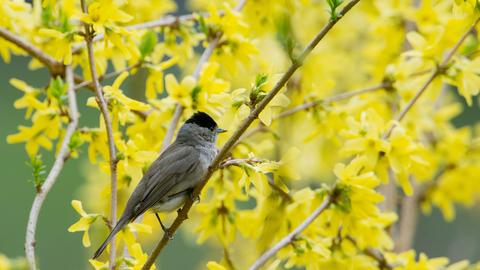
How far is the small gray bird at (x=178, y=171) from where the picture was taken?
2.41m

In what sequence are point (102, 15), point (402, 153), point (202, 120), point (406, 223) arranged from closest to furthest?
point (102, 15)
point (402, 153)
point (202, 120)
point (406, 223)

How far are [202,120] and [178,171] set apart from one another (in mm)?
189

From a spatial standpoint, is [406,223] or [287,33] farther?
[406,223]

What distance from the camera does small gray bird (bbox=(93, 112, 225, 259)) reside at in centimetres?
241

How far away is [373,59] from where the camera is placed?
3689 millimetres

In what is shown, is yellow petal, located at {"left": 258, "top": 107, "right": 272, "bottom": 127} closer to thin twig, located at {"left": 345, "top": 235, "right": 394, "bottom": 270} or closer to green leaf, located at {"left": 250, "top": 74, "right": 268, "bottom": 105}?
green leaf, located at {"left": 250, "top": 74, "right": 268, "bottom": 105}

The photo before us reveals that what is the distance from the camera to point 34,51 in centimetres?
265

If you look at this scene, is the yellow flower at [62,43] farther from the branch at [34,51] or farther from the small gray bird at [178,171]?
the small gray bird at [178,171]

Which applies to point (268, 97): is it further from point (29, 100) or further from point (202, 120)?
point (29, 100)

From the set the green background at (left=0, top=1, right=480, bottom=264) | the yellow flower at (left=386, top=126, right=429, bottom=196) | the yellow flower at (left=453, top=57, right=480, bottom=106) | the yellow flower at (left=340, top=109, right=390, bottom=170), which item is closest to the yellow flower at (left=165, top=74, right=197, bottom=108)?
the yellow flower at (left=340, top=109, right=390, bottom=170)

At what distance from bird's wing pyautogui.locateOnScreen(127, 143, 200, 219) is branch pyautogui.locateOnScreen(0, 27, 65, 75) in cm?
49

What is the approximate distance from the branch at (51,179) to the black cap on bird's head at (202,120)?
36cm

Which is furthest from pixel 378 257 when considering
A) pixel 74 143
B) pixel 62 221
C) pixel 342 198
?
pixel 62 221

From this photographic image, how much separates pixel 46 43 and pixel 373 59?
5.11 feet
